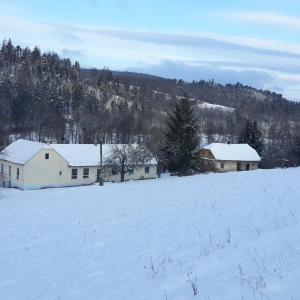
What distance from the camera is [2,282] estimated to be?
10344mm

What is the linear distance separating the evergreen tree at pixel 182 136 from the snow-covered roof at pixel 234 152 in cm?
2168

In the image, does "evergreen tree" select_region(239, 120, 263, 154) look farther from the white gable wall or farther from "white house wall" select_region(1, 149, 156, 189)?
the white gable wall

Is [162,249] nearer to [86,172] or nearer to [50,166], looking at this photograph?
[50,166]

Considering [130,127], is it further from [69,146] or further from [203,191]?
[203,191]

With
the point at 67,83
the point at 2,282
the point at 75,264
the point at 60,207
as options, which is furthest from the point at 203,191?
the point at 67,83

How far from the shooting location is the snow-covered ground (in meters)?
7.67

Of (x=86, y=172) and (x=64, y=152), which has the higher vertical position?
(x=64, y=152)

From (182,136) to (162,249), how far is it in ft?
136

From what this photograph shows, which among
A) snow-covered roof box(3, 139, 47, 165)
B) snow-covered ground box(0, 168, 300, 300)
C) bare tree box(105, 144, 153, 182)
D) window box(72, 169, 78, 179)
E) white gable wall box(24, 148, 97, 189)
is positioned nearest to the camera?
snow-covered ground box(0, 168, 300, 300)

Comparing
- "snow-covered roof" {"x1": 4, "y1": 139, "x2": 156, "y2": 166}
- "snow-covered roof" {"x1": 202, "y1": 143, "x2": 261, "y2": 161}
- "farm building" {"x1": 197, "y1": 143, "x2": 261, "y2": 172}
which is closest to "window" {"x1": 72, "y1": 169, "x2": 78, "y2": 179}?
"snow-covered roof" {"x1": 4, "y1": 139, "x2": 156, "y2": 166}

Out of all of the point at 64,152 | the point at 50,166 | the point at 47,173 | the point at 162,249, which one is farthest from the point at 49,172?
the point at 162,249

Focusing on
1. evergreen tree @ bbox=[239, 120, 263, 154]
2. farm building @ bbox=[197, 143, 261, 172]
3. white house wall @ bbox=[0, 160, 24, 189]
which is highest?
evergreen tree @ bbox=[239, 120, 263, 154]

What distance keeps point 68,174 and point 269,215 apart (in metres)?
40.3

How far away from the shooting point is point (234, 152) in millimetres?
74250
